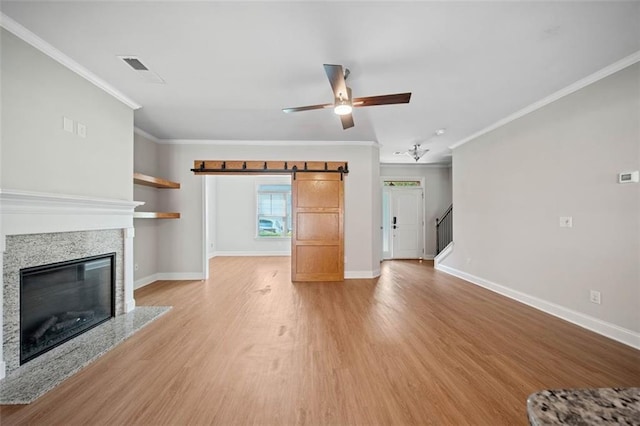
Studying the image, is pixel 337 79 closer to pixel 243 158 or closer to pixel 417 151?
pixel 243 158

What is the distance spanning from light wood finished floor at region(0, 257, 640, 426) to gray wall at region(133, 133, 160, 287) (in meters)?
1.15

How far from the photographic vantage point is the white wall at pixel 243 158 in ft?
16.6

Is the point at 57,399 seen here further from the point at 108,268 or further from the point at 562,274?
the point at 562,274

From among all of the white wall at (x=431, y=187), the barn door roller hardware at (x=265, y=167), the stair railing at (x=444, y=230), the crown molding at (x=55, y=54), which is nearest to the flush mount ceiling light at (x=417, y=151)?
the barn door roller hardware at (x=265, y=167)

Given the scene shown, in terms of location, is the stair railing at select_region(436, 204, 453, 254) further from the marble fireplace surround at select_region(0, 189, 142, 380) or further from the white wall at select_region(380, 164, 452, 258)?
the marble fireplace surround at select_region(0, 189, 142, 380)

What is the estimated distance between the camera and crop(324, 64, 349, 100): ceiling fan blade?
2.14 metres

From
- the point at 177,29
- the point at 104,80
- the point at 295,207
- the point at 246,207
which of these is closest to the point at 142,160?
the point at 104,80

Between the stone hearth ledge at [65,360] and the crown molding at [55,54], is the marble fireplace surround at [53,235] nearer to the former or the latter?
the stone hearth ledge at [65,360]

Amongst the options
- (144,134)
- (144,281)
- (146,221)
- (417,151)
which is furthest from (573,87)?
(144,281)

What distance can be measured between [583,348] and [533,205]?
1824 mm

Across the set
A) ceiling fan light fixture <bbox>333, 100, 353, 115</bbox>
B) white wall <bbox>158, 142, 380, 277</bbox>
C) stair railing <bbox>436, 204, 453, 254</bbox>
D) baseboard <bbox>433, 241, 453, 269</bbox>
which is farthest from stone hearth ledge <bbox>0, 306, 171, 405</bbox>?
stair railing <bbox>436, 204, 453, 254</bbox>

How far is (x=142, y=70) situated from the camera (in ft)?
8.91

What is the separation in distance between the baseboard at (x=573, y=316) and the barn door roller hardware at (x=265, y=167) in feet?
10.5

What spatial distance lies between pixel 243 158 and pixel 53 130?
2.85m
